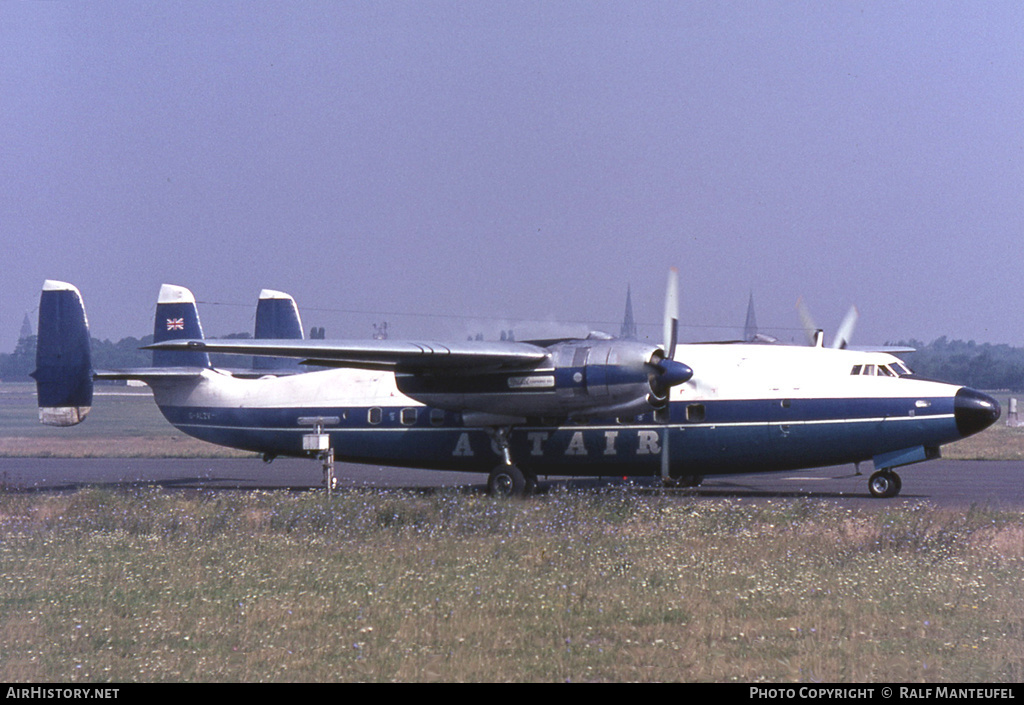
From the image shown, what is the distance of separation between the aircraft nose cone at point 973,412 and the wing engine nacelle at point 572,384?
5754mm

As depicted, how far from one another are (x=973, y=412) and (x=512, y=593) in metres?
12.9

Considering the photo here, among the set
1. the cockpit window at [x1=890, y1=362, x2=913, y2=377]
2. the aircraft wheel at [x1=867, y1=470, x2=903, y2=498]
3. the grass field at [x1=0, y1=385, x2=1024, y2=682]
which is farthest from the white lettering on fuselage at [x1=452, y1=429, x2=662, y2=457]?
the cockpit window at [x1=890, y1=362, x2=913, y2=377]

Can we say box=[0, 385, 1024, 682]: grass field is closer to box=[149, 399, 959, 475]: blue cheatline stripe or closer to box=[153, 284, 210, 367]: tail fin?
box=[149, 399, 959, 475]: blue cheatline stripe

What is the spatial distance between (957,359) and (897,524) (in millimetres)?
118831

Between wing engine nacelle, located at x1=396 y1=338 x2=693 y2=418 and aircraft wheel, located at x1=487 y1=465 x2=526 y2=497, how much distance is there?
1.42 metres

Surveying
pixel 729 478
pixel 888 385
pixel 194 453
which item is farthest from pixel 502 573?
pixel 194 453

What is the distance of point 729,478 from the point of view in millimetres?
28016

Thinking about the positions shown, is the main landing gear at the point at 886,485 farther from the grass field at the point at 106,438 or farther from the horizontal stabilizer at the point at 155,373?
the grass field at the point at 106,438

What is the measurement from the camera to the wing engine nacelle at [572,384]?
63.7ft

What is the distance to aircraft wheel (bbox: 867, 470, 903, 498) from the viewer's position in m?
21.5

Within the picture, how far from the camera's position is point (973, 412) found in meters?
20.1

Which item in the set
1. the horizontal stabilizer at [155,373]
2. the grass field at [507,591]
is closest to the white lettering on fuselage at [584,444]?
the grass field at [507,591]
